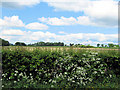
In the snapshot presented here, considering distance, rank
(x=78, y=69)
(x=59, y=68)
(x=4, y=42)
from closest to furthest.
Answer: (x=78, y=69) → (x=59, y=68) → (x=4, y=42)

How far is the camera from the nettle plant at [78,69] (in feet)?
19.4

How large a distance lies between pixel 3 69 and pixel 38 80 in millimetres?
1697

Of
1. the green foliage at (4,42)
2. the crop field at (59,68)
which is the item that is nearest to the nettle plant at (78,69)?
the crop field at (59,68)

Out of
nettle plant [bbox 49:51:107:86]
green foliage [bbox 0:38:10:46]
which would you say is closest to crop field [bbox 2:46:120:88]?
nettle plant [bbox 49:51:107:86]

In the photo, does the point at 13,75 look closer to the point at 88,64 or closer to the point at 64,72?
the point at 64,72

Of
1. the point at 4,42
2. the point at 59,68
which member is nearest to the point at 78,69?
the point at 59,68

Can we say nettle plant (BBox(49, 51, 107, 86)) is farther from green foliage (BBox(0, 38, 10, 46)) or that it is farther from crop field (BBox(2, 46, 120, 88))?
green foliage (BBox(0, 38, 10, 46))

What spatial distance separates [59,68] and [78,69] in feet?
2.70

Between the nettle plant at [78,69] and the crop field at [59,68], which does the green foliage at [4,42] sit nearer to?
the crop field at [59,68]

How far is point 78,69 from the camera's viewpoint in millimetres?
6051

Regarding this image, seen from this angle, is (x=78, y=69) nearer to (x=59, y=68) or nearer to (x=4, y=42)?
(x=59, y=68)

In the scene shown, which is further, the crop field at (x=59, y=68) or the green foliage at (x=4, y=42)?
the green foliage at (x=4, y=42)

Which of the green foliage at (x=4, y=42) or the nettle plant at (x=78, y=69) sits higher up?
the green foliage at (x=4, y=42)

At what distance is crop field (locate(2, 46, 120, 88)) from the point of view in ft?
19.4
